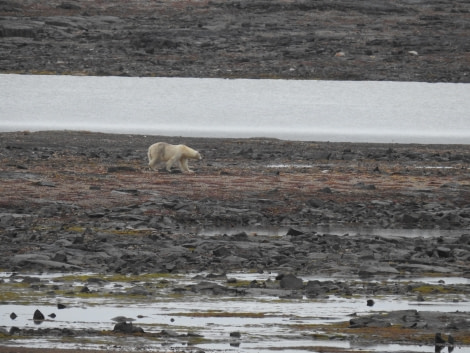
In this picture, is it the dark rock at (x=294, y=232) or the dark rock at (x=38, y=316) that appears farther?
the dark rock at (x=294, y=232)

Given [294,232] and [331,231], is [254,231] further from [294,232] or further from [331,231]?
[331,231]

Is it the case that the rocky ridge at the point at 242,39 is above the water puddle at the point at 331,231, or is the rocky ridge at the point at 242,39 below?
above

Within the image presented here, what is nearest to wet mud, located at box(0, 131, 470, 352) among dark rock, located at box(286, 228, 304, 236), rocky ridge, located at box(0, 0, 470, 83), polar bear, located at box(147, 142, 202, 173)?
dark rock, located at box(286, 228, 304, 236)

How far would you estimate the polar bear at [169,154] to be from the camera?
24.8 m

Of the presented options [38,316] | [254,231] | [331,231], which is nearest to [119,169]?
[254,231]

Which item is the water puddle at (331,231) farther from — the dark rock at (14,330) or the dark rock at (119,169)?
the dark rock at (14,330)

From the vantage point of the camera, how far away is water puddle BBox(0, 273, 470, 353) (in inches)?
414

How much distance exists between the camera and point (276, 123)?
39.8 m

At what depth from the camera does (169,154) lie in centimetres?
2495

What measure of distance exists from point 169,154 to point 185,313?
43.6ft

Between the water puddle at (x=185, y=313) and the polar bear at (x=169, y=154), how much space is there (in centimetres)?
1091

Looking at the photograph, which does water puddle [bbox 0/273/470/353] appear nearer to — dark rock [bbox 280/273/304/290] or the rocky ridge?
dark rock [bbox 280/273/304/290]

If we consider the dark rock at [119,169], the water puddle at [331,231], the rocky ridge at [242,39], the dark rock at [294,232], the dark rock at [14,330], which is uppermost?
the rocky ridge at [242,39]

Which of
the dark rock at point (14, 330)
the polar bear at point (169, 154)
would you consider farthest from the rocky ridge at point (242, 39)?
the dark rock at point (14, 330)
